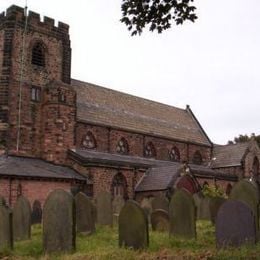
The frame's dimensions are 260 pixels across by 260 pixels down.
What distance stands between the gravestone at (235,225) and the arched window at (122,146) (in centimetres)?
2428

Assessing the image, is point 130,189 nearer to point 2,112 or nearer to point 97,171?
point 97,171

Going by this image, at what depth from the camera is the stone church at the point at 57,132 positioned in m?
28.2

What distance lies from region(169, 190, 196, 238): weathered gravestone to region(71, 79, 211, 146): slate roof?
64.6 ft

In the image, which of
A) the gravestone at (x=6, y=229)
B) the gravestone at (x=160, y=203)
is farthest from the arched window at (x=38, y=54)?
the gravestone at (x=6, y=229)

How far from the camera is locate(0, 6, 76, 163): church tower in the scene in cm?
3014

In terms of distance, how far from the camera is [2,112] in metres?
29.9

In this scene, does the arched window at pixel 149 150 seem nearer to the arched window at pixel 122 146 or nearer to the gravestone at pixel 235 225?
the arched window at pixel 122 146

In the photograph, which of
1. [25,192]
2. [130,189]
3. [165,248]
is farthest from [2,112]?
[165,248]

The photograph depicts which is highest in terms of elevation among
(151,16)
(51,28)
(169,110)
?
(51,28)

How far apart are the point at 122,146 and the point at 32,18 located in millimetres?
10909

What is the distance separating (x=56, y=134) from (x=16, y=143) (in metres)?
2.51

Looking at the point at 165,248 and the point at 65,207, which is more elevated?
the point at 65,207

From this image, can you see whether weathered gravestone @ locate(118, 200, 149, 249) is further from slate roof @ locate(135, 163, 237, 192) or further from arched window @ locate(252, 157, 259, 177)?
arched window @ locate(252, 157, 259, 177)

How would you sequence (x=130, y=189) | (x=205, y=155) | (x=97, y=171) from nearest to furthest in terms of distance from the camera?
1. (x=97, y=171)
2. (x=130, y=189)
3. (x=205, y=155)
